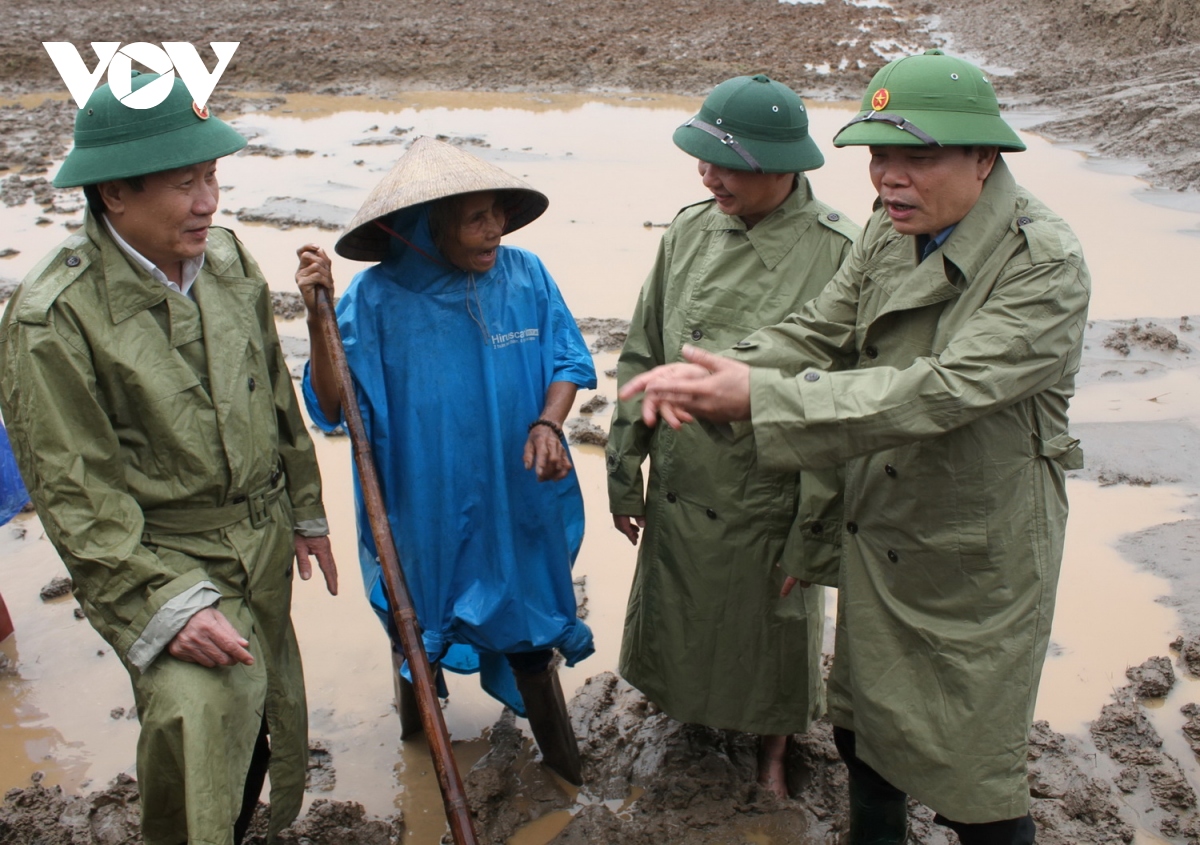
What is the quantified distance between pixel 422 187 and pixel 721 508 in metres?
1.08

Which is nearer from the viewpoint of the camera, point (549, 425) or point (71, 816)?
point (549, 425)

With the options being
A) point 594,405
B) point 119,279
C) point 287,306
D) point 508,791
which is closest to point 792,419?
point 119,279

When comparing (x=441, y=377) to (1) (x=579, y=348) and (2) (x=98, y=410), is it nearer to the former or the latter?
(1) (x=579, y=348)

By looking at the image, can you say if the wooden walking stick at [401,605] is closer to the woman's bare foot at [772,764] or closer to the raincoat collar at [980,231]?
the woman's bare foot at [772,764]

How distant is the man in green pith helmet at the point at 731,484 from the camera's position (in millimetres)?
2615

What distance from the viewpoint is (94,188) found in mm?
2148

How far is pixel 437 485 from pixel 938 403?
134cm

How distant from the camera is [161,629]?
2076 mm

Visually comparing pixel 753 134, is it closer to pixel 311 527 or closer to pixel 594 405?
pixel 311 527

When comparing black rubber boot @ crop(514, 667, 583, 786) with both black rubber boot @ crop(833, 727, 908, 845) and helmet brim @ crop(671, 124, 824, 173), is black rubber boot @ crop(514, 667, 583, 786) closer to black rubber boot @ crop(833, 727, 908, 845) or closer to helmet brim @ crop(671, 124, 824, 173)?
black rubber boot @ crop(833, 727, 908, 845)

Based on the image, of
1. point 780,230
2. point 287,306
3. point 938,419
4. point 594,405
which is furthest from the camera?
point 287,306

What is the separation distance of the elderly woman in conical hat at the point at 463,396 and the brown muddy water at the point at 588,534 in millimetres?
669

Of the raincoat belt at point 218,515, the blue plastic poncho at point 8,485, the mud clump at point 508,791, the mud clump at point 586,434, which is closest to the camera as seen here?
the raincoat belt at point 218,515

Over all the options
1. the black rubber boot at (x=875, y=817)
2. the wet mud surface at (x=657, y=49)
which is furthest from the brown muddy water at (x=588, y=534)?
the wet mud surface at (x=657, y=49)
